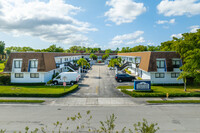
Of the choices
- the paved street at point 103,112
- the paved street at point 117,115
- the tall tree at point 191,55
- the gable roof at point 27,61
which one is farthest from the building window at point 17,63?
the tall tree at point 191,55

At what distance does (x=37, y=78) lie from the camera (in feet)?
92.7

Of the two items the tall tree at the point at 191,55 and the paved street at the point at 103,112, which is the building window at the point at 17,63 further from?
the tall tree at the point at 191,55

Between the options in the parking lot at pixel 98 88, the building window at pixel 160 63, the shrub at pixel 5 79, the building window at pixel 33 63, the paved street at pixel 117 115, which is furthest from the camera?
the building window at pixel 33 63

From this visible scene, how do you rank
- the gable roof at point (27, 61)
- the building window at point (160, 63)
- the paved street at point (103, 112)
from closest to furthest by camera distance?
1. the paved street at point (103, 112)
2. the gable roof at point (27, 61)
3. the building window at point (160, 63)

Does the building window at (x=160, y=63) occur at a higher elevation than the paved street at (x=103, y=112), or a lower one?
higher

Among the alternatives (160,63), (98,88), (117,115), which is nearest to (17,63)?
(98,88)

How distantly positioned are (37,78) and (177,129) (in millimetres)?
25978

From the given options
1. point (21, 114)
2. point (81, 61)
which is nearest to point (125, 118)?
point (21, 114)

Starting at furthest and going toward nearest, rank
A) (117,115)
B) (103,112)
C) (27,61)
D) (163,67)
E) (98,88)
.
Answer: (27,61) < (163,67) < (98,88) < (103,112) < (117,115)

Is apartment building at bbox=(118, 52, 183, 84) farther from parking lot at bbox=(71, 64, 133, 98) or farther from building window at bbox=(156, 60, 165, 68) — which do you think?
parking lot at bbox=(71, 64, 133, 98)

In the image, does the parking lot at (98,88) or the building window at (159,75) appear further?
the building window at (159,75)

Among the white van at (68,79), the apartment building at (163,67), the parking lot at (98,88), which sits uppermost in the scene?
the apartment building at (163,67)

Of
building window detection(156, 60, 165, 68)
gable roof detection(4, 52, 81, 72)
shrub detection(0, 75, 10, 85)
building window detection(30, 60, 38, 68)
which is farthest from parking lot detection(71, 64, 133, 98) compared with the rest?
shrub detection(0, 75, 10, 85)

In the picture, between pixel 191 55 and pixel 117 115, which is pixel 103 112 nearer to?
pixel 117 115
